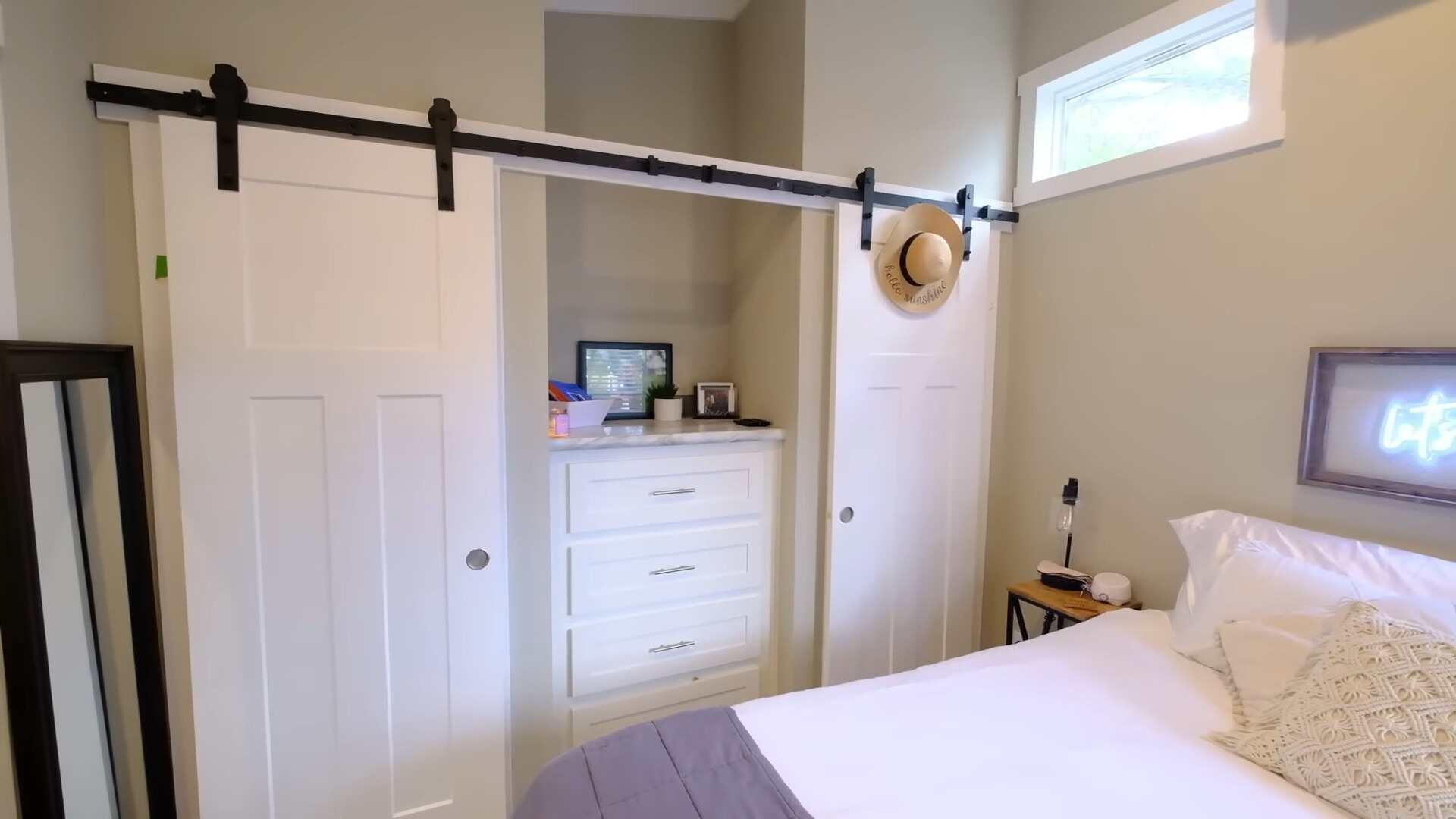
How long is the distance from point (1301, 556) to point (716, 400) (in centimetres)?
182

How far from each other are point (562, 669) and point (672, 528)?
579 millimetres

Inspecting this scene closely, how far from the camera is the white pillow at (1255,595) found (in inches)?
47.9

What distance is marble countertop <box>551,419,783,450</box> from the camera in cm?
179

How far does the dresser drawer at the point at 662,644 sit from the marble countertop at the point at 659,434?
2.03 ft

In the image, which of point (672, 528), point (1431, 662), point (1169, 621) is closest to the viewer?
point (1431, 662)

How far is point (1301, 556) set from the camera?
1.36m

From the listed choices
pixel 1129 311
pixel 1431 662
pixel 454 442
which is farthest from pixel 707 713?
pixel 1129 311

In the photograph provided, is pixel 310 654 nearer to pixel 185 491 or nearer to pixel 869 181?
pixel 185 491

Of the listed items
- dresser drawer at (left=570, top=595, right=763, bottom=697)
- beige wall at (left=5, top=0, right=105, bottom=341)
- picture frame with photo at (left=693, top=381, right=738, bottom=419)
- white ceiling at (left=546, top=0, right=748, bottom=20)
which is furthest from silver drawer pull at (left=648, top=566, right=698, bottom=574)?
white ceiling at (left=546, top=0, right=748, bottom=20)

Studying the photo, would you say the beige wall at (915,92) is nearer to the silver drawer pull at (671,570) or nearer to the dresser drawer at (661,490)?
the dresser drawer at (661,490)

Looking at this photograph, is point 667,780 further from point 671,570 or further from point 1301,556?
point 1301,556

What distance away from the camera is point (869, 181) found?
76.9 inches

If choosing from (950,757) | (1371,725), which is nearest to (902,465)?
(950,757)

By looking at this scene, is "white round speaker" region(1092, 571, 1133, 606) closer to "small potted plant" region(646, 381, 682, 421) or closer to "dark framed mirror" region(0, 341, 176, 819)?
"small potted plant" region(646, 381, 682, 421)
